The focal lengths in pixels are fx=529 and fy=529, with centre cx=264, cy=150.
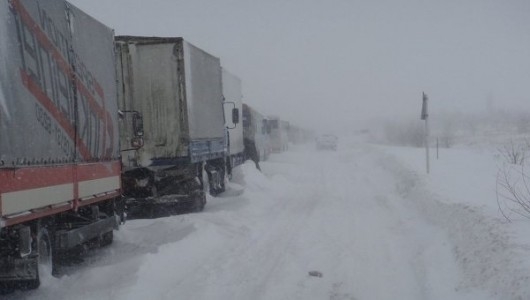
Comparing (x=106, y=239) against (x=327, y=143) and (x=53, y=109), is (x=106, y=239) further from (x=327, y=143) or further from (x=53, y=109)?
(x=327, y=143)

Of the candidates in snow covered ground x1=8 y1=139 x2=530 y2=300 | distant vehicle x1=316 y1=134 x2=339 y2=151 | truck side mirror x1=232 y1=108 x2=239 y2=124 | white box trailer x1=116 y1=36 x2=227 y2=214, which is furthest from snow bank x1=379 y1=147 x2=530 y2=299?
distant vehicle x1=316 y1=134 x2=339 y2=151

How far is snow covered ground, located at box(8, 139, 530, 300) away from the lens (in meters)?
6.20

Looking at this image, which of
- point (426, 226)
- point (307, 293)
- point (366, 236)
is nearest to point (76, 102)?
point (307, 293)

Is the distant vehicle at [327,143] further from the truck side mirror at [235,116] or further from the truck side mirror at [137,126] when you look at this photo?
the truck side mirror at [137,126]

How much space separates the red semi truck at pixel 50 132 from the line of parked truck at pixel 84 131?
13 millimetres

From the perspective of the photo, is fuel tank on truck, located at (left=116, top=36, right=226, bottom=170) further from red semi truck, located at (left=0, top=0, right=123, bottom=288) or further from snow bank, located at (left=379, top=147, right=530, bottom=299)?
snow bank, located at (left=379, top=147, right=530, bottom=299)

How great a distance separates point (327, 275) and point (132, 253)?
126 inches

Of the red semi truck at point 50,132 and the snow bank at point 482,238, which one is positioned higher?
the red semi truck at point 50,132

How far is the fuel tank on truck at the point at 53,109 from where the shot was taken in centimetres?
515

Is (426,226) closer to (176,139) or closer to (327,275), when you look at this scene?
(327,275)

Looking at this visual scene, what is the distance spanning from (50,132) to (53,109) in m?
0.30

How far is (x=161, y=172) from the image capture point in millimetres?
12688

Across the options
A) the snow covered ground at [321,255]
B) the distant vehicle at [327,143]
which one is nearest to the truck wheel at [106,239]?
the snow covered ground at [321,255]

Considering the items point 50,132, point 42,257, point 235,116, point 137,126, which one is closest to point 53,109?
point 50,132
